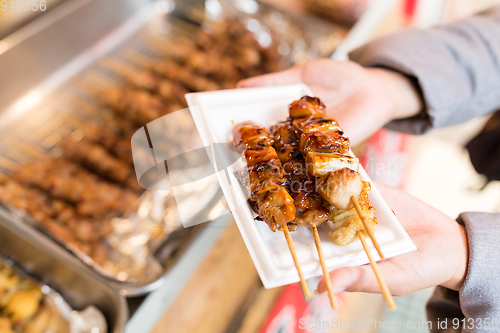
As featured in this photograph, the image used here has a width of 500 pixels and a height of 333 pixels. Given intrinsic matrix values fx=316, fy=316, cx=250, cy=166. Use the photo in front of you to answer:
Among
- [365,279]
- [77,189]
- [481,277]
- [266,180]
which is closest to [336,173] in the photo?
[266,180]

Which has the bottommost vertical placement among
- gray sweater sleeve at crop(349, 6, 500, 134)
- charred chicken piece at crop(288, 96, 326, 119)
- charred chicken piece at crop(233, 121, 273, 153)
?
gray sweater sleeve at crop(349, 6, 500, 134)

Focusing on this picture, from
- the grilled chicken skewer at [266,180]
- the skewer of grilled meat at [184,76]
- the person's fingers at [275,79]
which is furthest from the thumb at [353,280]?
the skewer of grilled meat at [184,76]

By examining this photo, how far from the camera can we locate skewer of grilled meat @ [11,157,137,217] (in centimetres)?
253

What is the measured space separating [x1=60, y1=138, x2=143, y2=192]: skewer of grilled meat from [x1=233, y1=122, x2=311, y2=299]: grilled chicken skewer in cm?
144

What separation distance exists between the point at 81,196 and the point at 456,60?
3193 millimetres

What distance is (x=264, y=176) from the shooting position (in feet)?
4.95

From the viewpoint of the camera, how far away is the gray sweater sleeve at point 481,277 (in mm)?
1467

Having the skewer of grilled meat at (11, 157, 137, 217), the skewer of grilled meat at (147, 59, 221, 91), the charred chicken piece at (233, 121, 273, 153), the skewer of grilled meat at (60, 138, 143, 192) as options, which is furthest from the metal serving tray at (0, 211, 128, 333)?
the skewer of grilled meat at (147, 59, 221, 91)

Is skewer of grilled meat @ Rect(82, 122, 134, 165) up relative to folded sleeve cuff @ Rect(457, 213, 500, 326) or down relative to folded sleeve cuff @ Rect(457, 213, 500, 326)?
up

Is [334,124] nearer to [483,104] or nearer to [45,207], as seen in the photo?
[483,104]

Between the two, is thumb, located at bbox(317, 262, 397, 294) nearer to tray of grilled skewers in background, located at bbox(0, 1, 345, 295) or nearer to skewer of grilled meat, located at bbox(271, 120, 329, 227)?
skewer of grilled meat, located at bbox(271, 120, 329, 227)

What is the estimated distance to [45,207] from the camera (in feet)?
8.14

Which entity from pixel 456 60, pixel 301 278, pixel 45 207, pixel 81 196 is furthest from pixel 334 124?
pixel 45 207

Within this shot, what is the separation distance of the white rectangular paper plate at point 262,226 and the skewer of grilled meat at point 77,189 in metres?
1.25
